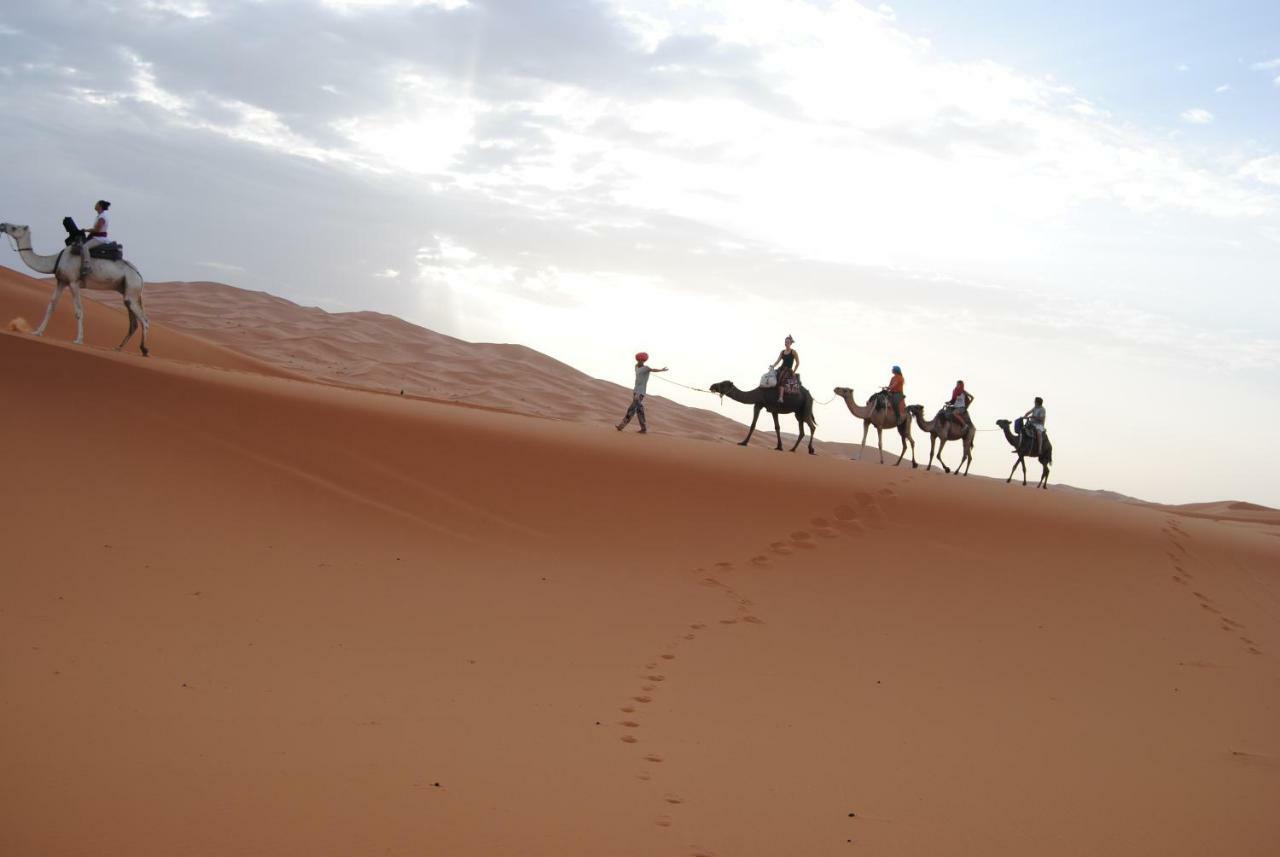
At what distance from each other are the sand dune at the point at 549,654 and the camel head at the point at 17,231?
458cm

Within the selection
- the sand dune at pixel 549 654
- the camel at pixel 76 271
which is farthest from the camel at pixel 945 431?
the camel at pixel 76 271

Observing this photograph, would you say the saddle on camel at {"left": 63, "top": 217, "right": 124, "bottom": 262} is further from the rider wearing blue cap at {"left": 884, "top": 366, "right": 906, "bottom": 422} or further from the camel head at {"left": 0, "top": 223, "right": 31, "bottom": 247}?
the rider wearing blue cap at {"left": 884, "top": 366, "right": 906, "bottom": 422}

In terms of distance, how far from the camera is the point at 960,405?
24938 mm

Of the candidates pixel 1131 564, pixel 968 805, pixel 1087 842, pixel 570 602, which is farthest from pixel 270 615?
pixel 1131 564

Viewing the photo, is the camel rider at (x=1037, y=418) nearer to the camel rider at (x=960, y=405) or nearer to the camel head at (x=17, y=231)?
the camel rider at (x=960, y=405)

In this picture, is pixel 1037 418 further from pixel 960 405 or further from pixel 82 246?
pixel 82 246

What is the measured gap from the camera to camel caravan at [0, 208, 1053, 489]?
17.0m

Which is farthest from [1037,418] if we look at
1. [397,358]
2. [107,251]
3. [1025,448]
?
[397,358]

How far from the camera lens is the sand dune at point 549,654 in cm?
484

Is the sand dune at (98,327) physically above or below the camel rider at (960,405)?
below

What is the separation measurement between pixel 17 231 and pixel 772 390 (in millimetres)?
13929

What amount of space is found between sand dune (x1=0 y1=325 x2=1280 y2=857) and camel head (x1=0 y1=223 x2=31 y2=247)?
458 centimetres

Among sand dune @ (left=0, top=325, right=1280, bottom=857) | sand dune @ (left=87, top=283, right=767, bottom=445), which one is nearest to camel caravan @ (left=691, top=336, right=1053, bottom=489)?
sand dune @ (left=0, top=325, right=1280, bottom=857)

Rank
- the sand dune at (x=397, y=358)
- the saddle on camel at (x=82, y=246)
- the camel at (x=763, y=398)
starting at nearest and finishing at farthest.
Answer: the saddle on camel at (x=82, y=246)
the camel at (x=763, y=398)
the sand dune at (x=397, y=358)
